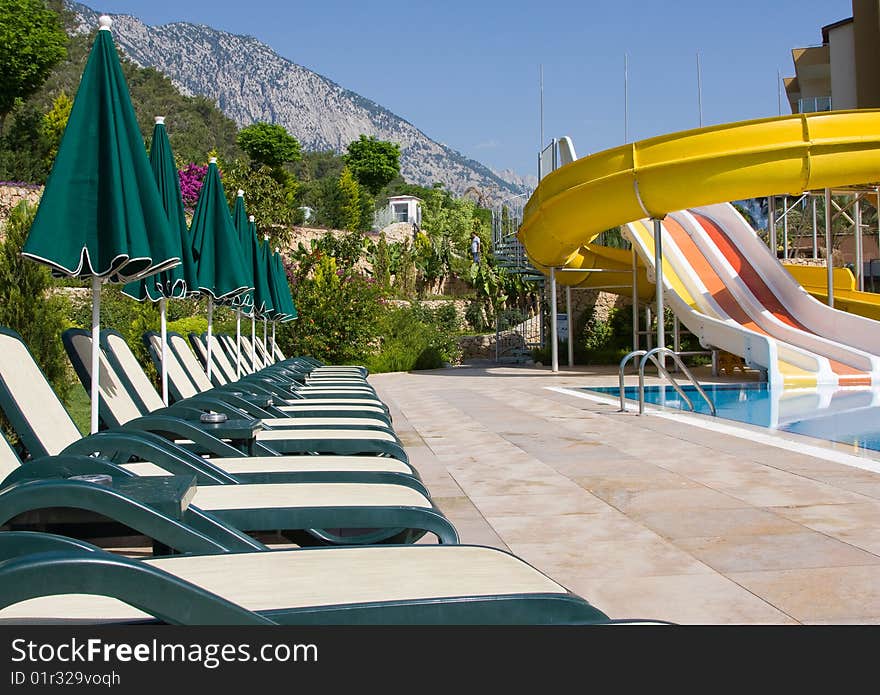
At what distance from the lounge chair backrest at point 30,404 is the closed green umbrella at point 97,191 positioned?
1.69 feet

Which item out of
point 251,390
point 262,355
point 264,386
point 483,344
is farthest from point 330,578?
point 483,344

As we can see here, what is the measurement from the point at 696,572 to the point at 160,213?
3.16m

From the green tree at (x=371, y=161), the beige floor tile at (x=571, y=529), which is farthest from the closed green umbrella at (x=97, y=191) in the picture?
the green tree at (x=371, y=161)

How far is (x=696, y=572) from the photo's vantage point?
12.5 ft

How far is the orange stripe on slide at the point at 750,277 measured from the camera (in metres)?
17.7

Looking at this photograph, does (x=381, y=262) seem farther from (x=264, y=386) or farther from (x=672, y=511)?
(x=672, y=511)

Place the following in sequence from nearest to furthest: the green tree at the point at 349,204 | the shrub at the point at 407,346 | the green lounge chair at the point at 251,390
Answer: the green lounge chair at the point at 251,390, the shrub at the point at 407,346, the green tree at the point at 349,204

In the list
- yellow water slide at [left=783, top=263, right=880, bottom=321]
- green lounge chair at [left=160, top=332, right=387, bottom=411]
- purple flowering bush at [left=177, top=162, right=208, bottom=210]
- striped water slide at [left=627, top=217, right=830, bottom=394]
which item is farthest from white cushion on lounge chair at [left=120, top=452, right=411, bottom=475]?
purple flowering bush at [left=177, top=162, right=208, bottom=210]

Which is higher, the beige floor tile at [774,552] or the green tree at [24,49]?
the green tree at [24,49]

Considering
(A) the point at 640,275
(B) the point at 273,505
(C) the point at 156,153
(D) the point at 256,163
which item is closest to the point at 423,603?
(B) the point at 273,505

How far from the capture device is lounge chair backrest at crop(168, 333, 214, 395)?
24.8 feet

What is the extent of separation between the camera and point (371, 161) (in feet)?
196

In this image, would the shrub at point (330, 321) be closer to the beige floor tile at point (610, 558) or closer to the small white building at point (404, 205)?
the beige floor tile at point (610, 558)

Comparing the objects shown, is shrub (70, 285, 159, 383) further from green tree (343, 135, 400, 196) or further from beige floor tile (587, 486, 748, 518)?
green tree (343, 135, 400, 196)
